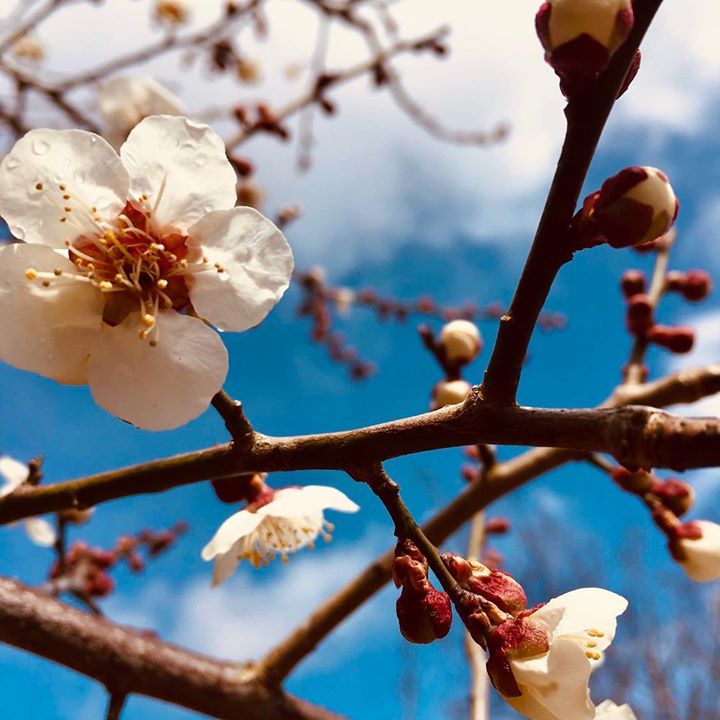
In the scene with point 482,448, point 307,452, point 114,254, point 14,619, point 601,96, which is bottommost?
point 14,619

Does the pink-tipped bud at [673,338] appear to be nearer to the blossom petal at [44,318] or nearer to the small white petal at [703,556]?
the small white petal at [703,556]

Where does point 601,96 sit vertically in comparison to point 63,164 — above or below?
above

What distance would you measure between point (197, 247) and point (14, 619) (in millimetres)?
796

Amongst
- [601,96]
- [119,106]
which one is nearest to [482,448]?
[601,96]

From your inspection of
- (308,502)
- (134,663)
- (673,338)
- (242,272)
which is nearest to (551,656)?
(308,502)

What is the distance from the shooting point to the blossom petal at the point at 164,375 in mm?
833

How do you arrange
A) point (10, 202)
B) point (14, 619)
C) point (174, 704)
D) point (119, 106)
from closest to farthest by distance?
point (10, 202) → point (14, 619) → point (174, 704) → point (119, 106)

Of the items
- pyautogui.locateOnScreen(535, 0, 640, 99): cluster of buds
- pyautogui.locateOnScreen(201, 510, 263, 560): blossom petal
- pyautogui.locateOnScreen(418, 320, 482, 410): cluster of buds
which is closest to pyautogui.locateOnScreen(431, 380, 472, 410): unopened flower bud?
pyautogui.locateOnScreen(418, 320, 482, 410): cluster of buds

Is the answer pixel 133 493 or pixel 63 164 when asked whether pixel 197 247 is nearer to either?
pixel 63 164

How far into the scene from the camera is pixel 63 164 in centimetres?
93

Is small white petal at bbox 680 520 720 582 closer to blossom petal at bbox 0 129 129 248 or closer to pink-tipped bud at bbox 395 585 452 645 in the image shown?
pink-tipped bud at bbox 395 585 452 645

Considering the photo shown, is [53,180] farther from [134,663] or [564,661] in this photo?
[134,663]

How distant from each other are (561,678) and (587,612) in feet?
0.34

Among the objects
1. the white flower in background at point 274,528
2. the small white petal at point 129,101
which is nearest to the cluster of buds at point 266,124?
the small white petal at point 129,101
